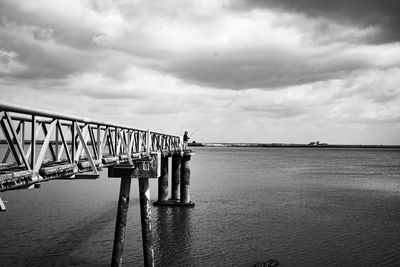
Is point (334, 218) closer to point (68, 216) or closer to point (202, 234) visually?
point (202, 234)

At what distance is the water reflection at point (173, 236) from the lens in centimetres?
1518

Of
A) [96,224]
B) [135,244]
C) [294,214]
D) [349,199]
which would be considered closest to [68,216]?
[96,224]

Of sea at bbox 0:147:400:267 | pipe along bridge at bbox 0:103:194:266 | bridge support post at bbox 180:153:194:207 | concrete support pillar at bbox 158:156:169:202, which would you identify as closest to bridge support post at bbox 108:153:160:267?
pipe along bridge at bbox 0:103:194:266

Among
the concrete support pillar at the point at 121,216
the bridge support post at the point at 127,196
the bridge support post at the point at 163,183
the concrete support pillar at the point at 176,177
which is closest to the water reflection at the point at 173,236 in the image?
the bridge support post at the point at 163,183

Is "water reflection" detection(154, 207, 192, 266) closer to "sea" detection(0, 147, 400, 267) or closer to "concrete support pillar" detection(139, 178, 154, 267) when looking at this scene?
"sea" detection(0, 147, 400, 267)

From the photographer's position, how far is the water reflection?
49.8 ft

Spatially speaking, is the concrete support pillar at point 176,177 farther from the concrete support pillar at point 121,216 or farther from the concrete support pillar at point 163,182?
the concrete support pillar at point 121,216

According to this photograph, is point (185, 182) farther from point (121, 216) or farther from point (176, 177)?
point (121, 216)

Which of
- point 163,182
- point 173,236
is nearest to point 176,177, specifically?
point 163,182

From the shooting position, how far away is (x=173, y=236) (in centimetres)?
1861

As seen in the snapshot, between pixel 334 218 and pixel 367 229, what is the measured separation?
3.12 metres

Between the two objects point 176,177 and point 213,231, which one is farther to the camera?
point 176,177

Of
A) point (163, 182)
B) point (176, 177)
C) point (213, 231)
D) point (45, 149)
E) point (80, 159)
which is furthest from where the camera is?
point (176, 177)

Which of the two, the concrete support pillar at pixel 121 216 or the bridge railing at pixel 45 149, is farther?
the concrete support pillar at pixel 121 216
